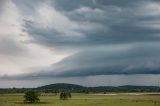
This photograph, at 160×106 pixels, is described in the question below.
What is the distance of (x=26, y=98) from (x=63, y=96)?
29.3m

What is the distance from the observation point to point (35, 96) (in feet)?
451

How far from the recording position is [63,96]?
165125 mm

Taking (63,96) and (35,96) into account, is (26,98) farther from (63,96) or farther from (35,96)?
(63,96)

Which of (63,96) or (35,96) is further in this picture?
(63,96)

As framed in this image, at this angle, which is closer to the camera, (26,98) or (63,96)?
(26,98)

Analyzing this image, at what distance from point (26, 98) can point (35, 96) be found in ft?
13.6

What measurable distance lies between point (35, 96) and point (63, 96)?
2951cm

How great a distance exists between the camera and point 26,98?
139000 millimetres

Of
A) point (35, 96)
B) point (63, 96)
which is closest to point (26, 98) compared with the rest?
point (35, 96)
